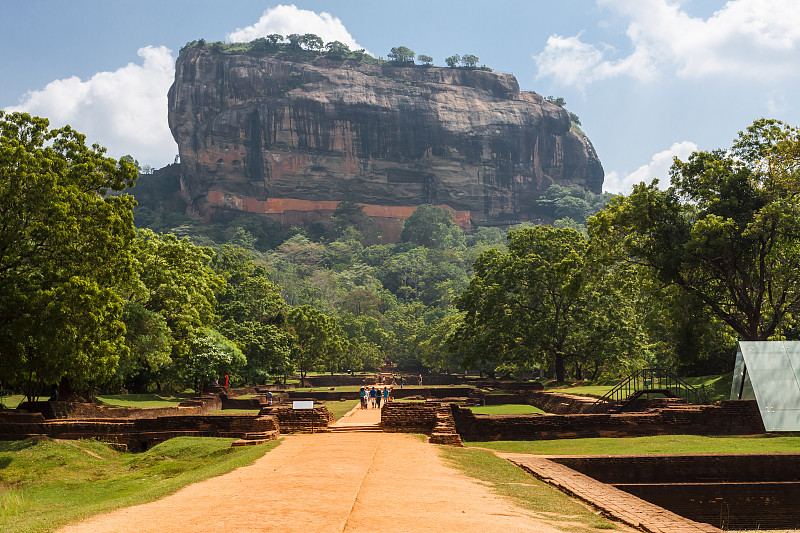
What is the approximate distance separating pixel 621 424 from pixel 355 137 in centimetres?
12496

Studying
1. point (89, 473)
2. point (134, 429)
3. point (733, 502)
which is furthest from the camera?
point (134, 429)

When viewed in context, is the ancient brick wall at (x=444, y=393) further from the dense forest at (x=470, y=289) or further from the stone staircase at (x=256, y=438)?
the stone staircase at (x=256, y=438)

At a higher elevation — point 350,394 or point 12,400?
point 12,400

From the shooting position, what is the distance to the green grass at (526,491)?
833 cm

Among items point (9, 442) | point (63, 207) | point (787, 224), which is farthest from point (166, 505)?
point (787, 224)

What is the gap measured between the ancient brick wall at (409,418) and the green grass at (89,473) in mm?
3752

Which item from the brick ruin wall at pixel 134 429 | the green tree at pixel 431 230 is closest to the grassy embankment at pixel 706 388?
the brick ruin wall at pixel 134 429

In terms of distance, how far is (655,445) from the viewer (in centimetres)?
1605

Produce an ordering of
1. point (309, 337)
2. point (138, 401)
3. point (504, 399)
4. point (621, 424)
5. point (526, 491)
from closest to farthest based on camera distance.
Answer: point (526, 491), point (621, 424), point (138, 401), point (504, 399), point (309, 337)

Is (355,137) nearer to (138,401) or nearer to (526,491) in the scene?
(138,401)

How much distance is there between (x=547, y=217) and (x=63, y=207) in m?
A: 139

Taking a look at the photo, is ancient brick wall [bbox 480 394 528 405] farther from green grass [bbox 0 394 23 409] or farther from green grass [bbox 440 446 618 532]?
green grass [bbox 0 394 23 409]

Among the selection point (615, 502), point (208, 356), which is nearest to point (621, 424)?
point (615, 502)

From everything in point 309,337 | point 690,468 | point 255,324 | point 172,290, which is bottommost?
point 690,468
